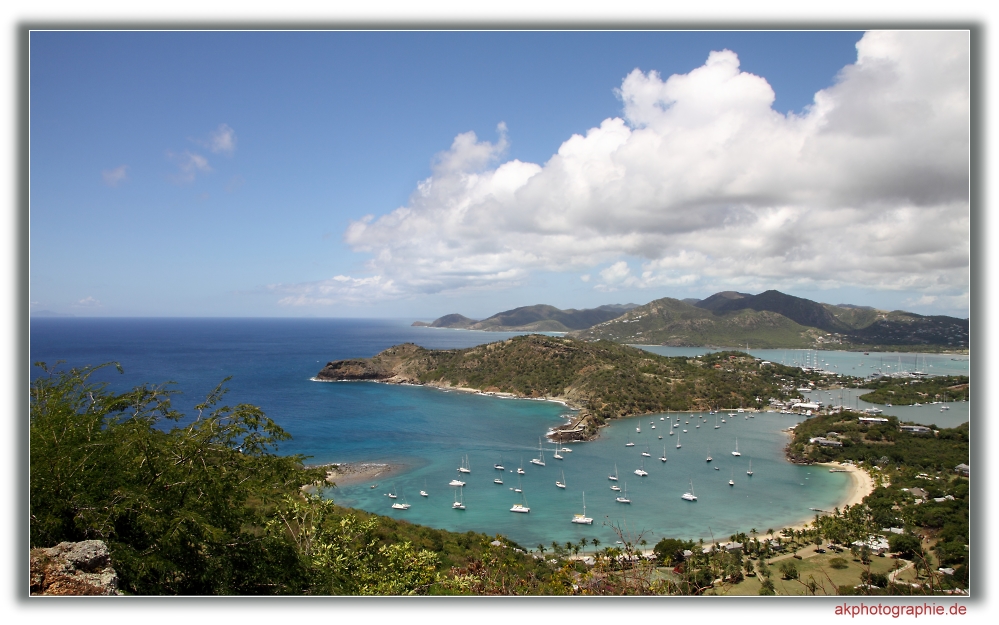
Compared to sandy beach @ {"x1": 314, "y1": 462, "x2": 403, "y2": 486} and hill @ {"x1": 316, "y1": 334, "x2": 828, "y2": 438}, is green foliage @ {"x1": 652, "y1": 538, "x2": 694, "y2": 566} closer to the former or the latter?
sandy beach @ {"x1": 314, "y1": 462, "x2": 403, "y2": 486}

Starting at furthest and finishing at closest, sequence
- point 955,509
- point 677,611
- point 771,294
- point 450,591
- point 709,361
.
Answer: point 771,294, point 709,361, point 955,509, point 450,591, point 677,611

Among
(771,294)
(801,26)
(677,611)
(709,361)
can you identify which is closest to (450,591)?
(677,611)

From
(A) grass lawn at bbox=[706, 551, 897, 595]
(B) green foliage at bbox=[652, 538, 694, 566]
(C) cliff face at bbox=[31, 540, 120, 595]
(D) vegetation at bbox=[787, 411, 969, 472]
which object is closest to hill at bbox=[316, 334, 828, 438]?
(D) vegetation at bbox=[787, 411, 969, 472]

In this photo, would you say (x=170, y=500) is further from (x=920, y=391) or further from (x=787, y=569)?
(x=920, y=391)

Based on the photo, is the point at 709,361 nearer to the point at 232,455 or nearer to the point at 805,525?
the point at 805,525

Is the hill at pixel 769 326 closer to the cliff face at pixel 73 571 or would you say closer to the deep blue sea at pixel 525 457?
the deep blue sea at pixel 525 457

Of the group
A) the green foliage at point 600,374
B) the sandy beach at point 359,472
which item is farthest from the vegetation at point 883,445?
the sandy beach at point 359,472

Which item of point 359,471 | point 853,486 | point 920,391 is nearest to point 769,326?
point 920,391
